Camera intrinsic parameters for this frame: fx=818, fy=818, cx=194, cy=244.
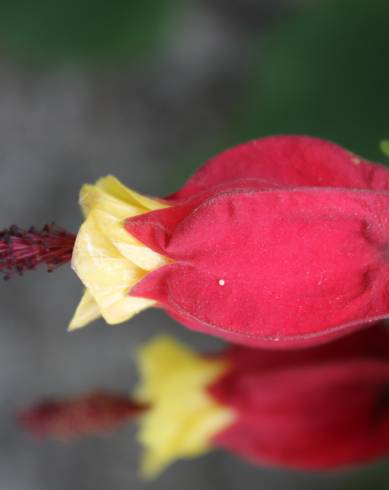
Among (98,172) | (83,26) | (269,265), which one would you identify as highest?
(83,26)

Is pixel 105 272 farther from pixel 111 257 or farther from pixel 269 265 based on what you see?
pixel 269 265

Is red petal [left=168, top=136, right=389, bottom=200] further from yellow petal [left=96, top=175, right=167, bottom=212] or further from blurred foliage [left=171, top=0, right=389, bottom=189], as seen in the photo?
blurred foliage [left=171, top=0, right=389, bottom=189]

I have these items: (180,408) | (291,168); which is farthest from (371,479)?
(291,168)

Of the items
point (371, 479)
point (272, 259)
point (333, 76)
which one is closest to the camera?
point (272, 259)

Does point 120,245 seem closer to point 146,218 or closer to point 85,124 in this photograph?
point 146,218

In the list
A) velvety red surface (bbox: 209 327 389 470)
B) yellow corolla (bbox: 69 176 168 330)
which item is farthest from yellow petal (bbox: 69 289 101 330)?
velvety red surface (bbox: 209 327 389 470)

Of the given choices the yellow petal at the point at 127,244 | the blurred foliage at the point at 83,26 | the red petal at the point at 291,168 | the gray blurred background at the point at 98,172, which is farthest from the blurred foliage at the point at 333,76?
the yellow petal at the point at 127,244
